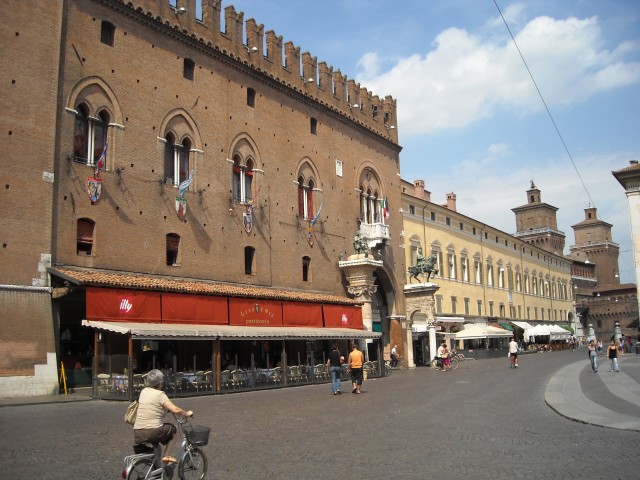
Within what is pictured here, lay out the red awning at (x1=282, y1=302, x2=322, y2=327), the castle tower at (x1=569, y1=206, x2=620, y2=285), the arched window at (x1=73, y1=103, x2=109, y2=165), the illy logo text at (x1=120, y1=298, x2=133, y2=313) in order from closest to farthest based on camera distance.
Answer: the illy logo text at (x1=120, y1=298, x2=133, y2=313) < the arched window at (x1=73, y1=103, x2=109, y2=165) < the red awning at (x1=282, y1=302, x2=322, y2=327) < the castle tower at (x1=569, y1=206, x2=620, y2=285)

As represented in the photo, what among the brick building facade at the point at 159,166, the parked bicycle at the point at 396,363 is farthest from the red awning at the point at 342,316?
the parked bicycle at the point at 396,363

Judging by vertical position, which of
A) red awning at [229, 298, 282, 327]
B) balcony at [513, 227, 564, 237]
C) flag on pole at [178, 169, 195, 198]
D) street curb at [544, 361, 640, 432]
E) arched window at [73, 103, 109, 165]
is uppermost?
balcony at [513, 227, 564, 237]

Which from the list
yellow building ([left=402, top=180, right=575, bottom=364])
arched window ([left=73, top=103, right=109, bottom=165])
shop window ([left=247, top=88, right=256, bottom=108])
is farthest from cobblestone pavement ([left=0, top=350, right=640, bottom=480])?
yellow building ([left=402, top=180, right=575, bottom=364])

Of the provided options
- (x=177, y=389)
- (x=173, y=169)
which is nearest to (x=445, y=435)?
(x=177, y=389)

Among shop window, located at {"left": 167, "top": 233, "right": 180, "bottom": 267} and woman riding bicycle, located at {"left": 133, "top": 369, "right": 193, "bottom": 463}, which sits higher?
shop window, located at {"left": 167, "top": 233, "right": 180, "bottom": 267}

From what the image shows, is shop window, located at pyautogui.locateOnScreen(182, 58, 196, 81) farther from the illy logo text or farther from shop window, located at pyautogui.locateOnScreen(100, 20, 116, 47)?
the illy logo text

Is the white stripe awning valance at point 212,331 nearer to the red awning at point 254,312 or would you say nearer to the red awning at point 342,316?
the red awning at point 254,312

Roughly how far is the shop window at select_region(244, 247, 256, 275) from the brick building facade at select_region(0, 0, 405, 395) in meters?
0.13

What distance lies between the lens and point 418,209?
150 feet

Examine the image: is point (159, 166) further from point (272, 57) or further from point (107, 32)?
point (272, 57)

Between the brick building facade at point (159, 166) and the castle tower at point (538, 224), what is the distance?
64671 mm

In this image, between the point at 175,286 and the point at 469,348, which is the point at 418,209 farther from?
the point at 175,286

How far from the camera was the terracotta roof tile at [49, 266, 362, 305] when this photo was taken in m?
18.9

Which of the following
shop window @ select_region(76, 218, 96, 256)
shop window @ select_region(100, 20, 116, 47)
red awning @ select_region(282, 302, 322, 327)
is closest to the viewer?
shop window @ select_region(76, 218, 96, 256)
